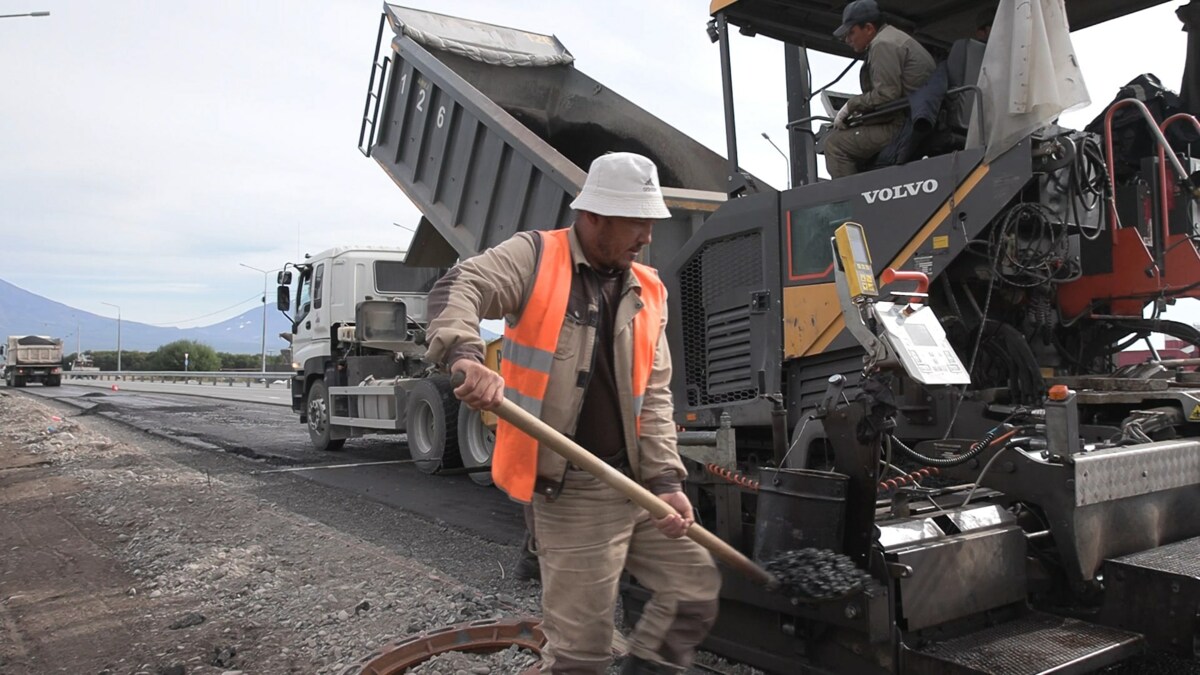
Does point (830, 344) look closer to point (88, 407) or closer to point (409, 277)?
point (409, 277)

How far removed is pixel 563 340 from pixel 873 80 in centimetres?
280

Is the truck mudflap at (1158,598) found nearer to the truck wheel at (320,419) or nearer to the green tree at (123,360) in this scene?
the truck wheel at (320,419)

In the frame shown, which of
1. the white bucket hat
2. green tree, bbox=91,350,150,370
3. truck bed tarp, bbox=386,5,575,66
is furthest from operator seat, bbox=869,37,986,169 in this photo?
green tree, bbox=91,350,150,370

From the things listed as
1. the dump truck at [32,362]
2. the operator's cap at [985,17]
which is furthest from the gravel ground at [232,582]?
the dump truck at [32,362]

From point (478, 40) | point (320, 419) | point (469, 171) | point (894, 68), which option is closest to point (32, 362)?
point (320, 419)

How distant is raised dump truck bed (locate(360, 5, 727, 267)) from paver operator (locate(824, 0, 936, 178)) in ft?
6.01

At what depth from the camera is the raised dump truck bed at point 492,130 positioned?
6930mm

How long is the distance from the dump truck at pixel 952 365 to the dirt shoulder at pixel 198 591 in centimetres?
140

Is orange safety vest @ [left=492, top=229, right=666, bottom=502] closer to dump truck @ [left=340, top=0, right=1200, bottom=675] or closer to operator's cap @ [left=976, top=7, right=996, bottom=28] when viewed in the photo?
dump truck @ [left=340, top=0, right=1200, bottom=675]

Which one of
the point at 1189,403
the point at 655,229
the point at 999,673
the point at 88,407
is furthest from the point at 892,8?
the point at 88,407

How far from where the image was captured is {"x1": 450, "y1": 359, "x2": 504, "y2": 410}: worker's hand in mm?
2119

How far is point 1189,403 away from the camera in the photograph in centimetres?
385

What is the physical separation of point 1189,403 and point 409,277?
902cm

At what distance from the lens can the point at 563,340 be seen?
2508 millimetres
